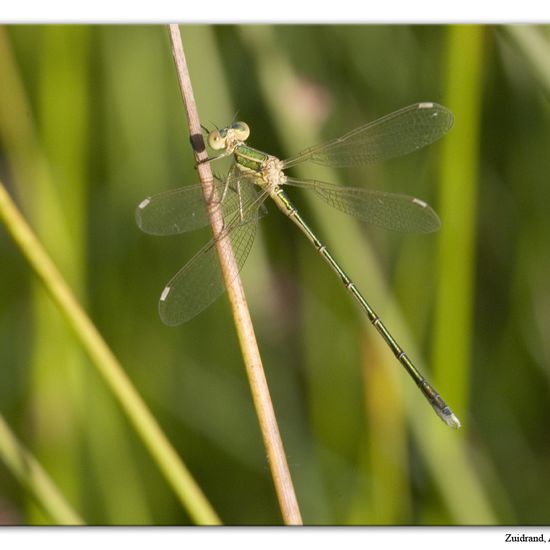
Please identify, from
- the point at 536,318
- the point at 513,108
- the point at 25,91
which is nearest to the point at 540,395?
the point at 536,318

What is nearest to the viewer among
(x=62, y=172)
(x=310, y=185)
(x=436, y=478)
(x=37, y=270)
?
(x=37, y=270)

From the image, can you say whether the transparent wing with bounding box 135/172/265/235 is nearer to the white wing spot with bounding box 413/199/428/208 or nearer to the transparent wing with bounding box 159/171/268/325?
the transparent wing with bounding box 159/171/268/325

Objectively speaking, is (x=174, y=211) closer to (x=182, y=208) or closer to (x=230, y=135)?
(x=182, y=208)

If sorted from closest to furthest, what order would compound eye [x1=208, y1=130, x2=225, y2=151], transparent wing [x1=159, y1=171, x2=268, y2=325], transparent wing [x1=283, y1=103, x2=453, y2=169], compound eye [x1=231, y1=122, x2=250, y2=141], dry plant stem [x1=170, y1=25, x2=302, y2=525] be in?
1. dry plant stem [x1=170, y1=25, x2=302, y2=525]
2. transparent wing [x1=159, y1=171, x2=268, y2=325]
3. compound eye [x1=208, y1=130, x2=225, y2=151]
4. compound eye [x1=231, y1=122, x2=250, y2=141]
5. transparent wing [x1=283, y1=103, x2=453, y2=169]

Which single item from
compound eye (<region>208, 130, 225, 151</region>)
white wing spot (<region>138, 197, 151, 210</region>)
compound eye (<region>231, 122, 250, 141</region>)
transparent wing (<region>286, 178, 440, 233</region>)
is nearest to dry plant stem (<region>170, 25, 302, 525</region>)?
white wing spot (<region>138, 197, 151, 210</region>)

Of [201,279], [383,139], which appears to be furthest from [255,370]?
[383,139]

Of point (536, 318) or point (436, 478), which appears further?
point (536, 318)

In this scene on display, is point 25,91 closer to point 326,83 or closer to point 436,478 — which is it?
point 326,83
